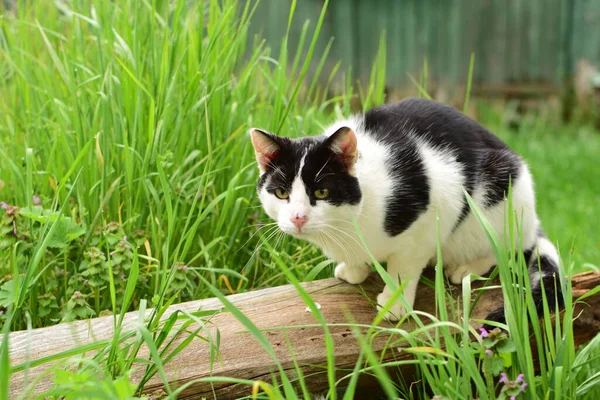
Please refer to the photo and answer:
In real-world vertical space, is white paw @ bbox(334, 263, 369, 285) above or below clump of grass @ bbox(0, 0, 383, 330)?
below

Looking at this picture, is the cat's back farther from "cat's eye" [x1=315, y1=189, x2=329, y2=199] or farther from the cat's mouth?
the cat's mouth

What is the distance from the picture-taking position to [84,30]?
3.49 metres

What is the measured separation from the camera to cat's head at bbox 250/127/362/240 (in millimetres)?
2107

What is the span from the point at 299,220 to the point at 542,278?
2.57ft

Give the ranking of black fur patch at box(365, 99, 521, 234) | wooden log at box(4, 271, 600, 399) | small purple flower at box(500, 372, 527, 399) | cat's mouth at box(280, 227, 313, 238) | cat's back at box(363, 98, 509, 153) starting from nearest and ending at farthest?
small purple flower at box(500, 372, 527, 399)
wooden log at box(4, 271, 600, 399)
cat's mouth at box(280, 227, 313, 238)
black fur patch at box(365, 99, 521, 234)
cat's back at box(363, 98, 509, 153)

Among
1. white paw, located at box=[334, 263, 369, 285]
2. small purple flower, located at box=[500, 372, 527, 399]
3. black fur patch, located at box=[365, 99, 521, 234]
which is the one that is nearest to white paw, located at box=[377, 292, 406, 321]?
white paw, located at box=[334, 263, 369, 285]

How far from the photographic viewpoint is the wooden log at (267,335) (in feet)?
6.54

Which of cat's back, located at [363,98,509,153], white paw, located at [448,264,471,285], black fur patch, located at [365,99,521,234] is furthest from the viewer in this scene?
white paw, located at [448,264,471,285]

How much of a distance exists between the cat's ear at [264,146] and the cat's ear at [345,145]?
177 mm

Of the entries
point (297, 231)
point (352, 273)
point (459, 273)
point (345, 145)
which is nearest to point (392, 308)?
point (352, 273)

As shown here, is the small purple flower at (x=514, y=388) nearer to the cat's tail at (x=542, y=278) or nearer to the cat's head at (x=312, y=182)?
the cat's tail at (x=542, y=278)

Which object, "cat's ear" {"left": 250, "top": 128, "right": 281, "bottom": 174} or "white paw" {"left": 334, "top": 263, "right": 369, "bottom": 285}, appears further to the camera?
"white paw" {"left": 334, "top": 263, "right": 369, "bottom": 285}

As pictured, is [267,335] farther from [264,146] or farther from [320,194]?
[264,146]

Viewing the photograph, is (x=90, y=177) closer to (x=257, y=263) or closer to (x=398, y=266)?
(x=257, y=263)
